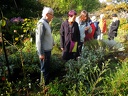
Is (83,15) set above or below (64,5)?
below

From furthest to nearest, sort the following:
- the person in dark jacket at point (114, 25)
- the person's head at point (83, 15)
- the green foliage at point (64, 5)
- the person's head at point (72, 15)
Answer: the green foliage at point (64, 5), the person in dark jacket at point (114, 25), the person's head at point (83, 15), the person's head at point (72, 15)

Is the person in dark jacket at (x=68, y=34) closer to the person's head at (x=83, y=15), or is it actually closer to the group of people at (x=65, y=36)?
the group of people at (x=65, y=36)

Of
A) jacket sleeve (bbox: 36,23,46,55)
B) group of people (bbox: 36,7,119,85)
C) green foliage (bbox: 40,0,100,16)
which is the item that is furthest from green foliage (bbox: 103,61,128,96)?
green foliage (bbox: 40,0,100,16)

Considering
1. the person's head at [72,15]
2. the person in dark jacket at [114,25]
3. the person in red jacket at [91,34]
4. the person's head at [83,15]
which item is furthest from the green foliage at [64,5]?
the person's head at [72,15]

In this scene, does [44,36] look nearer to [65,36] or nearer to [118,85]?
[65,36]

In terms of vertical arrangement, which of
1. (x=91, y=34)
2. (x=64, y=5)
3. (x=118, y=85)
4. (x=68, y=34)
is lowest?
(x=118, y=85)

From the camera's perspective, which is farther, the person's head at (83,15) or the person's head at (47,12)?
the person's head at (83,15)

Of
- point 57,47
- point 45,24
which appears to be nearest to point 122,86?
point 45,24

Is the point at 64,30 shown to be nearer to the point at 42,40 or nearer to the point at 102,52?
the point at 42,40

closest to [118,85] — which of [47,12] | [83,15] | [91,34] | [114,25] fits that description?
[47,12]

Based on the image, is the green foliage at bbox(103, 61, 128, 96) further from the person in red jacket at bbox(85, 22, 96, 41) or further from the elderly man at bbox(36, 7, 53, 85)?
the person in red jacket at bbox(85, 22, 96, 41)

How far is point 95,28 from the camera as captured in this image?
22.9 ft

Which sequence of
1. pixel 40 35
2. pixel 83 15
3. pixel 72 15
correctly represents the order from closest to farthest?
pixel 40 35, pixel 72 15, pixel 83 15

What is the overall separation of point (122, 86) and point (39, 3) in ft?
45.3
